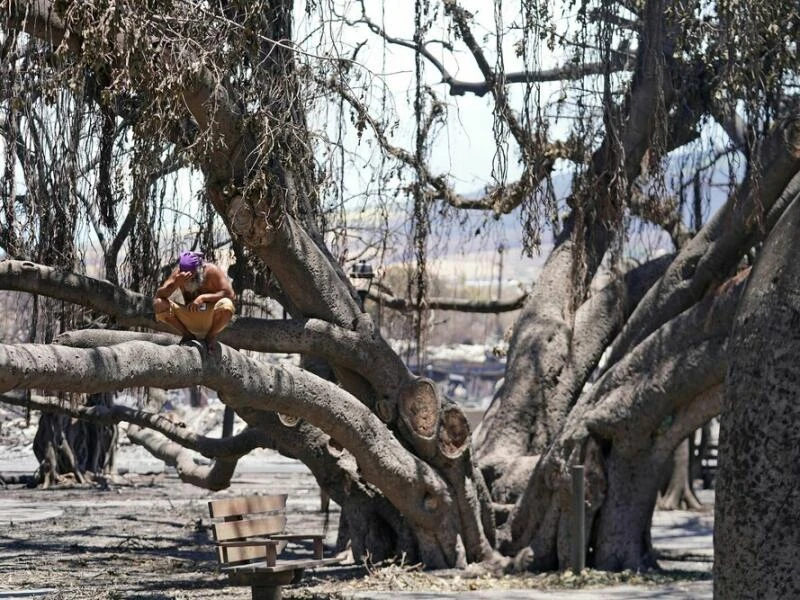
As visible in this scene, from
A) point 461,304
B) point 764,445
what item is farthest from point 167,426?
point 764,445

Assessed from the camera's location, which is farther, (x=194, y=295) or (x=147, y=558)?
(x=147, y=558)

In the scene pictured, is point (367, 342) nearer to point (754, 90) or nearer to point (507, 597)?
point (507, 597)

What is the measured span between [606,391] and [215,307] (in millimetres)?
4691

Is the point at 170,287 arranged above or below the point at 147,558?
above

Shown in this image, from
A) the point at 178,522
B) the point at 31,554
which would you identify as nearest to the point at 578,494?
the point at 31,554

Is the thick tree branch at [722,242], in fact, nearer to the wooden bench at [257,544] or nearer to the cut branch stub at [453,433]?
the cut branch stub at [453,433]

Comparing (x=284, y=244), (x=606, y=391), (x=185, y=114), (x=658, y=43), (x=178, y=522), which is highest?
(x=658, y=43)

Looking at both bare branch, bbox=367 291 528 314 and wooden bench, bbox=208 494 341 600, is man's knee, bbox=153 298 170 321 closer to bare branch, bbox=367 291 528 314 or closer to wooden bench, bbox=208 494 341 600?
wooden bench, bbox=208 494 341 600

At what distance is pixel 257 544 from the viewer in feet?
30.3

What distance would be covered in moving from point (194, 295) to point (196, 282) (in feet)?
0.28

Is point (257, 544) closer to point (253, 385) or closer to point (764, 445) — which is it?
point (253, 385)

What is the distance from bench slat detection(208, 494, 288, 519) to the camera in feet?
32.7

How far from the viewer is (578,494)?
37.9 feet

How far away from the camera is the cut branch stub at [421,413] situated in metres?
11.8
